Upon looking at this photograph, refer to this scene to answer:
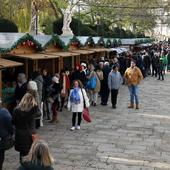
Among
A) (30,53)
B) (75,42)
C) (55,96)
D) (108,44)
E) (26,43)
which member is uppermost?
(26,43)

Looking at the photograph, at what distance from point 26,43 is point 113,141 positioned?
4.71 m

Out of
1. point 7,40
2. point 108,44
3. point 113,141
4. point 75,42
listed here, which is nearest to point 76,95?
point 113,141

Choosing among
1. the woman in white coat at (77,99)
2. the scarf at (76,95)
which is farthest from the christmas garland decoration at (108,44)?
the scarf at (76,95)

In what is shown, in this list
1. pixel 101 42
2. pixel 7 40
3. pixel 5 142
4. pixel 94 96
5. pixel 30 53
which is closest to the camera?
pixel 5 142

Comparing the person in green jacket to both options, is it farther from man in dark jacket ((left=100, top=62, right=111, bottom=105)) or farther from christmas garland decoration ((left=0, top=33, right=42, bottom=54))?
man in dark jacket ((left=100, top=62, right=111, bottom=105))

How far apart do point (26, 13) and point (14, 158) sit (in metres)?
20.3

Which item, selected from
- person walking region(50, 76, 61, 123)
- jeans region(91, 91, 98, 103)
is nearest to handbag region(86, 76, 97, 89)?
jeans region(91, 91, 98, 103)

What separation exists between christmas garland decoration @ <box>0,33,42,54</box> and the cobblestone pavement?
2.35 metres

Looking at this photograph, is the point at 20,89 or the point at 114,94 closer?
the point at 20,89

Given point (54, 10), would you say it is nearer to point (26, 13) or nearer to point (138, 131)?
point (26, 13)

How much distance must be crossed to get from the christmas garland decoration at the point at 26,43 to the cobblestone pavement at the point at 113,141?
7.70 feet

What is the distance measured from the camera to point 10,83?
575 inches

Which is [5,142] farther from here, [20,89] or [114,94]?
[114,94]

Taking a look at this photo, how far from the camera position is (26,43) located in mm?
14703
